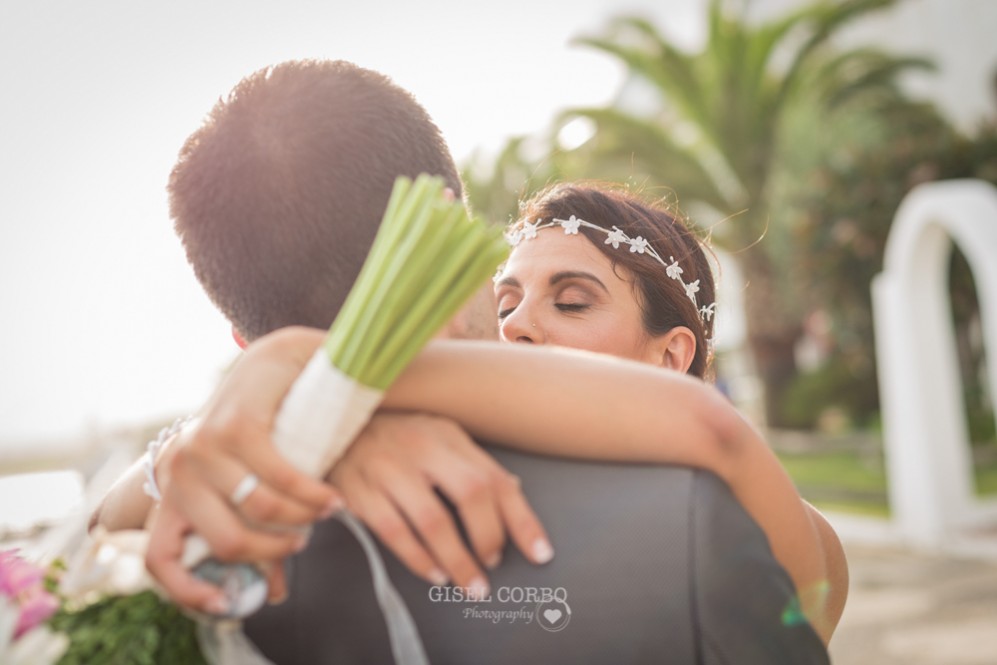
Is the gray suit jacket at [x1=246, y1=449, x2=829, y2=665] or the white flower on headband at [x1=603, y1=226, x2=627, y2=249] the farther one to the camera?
the white flower on headband at [x1=603, y1=226, x2=627, y2=249]

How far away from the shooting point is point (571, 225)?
3326 mm

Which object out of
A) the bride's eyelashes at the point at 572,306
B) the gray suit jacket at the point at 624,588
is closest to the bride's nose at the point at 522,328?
the bride's eyelashes at the point at 572,306

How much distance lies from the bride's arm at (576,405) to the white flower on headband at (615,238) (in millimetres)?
1869

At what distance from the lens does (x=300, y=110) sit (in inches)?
64.3

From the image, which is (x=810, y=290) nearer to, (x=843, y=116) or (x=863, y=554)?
(x=843, y=116)

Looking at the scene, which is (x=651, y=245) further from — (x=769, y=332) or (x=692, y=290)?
(x=769, y=332)

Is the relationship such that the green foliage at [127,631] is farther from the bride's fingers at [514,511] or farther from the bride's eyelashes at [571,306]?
the bride's eyelashes at [571,306]

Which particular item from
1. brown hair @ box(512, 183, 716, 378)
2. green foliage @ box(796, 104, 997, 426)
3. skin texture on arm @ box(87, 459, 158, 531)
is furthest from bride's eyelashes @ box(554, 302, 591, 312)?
green foliage @ box(796, 104, 997, 426)

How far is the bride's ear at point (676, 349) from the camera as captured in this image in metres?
3.30

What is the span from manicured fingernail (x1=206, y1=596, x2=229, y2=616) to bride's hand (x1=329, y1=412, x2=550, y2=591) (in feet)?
0.70

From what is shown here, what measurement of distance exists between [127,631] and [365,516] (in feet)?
1.18

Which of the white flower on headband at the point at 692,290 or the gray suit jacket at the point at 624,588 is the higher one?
the gray suit jacket at the point at 624,588

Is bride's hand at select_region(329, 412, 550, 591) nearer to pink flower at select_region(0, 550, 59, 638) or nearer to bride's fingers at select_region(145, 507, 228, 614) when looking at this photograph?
bride's fingers at select_region(145, 507, 228, 614)

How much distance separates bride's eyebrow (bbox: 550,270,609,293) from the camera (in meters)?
3.04
